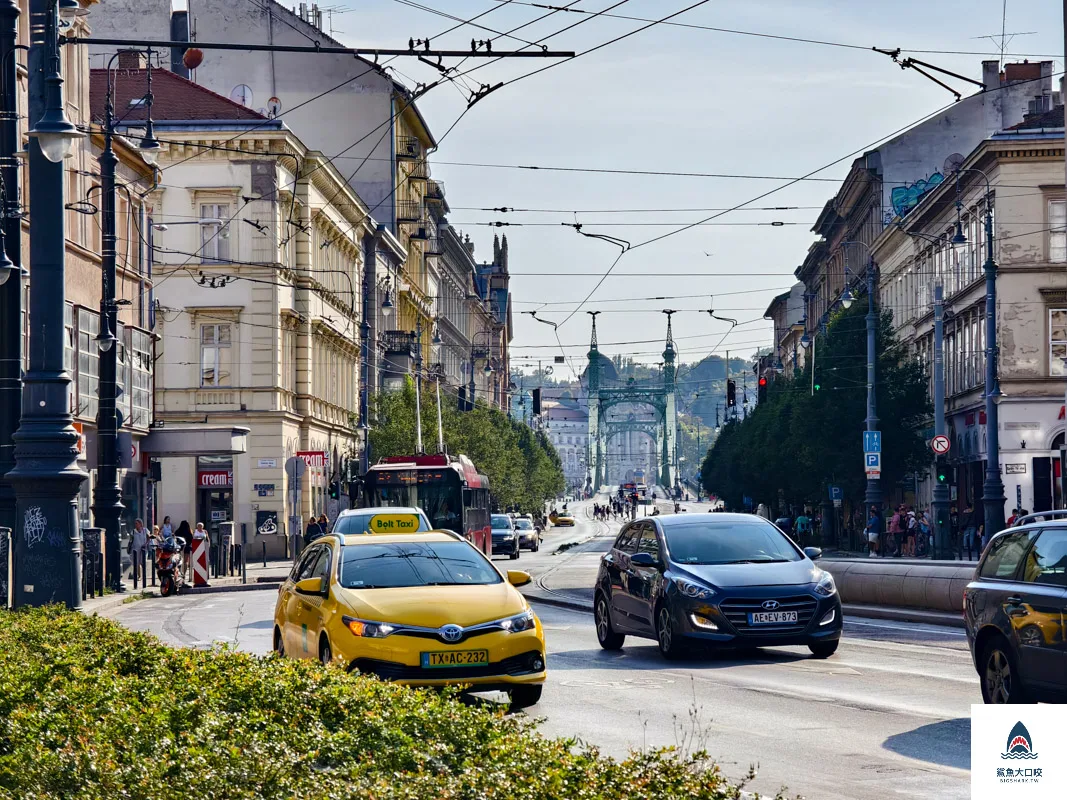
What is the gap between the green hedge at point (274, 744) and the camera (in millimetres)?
5801

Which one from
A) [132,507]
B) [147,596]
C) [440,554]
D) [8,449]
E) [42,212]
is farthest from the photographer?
[132,507]

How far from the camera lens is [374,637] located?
12406 millimetres

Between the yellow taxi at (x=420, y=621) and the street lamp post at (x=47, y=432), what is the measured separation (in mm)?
4505

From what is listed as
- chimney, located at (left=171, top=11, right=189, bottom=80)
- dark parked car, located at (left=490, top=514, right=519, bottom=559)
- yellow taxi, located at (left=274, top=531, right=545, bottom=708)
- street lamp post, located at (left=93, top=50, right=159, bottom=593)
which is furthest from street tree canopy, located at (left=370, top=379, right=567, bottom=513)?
yellow taxi, located at (left=274, top=531, right=545, bottom=708)

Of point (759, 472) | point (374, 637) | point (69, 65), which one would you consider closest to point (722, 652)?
point (374, 637)

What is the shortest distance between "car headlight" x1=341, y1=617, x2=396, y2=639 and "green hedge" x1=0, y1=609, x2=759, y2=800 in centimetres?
225

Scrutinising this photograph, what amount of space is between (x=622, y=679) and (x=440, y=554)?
84.7 inches

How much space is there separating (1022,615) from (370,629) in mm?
4682

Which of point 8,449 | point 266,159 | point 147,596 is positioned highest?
point 266,159

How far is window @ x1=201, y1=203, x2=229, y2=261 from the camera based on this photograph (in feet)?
190

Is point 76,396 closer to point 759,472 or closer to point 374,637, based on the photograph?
point 374,637

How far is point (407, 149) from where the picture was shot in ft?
273

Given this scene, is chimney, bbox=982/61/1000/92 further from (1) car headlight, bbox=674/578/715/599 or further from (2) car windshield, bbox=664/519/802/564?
(1) car headlight, bbox=674/578/715/599

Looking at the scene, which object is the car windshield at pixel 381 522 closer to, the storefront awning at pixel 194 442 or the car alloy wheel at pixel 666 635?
the car alloy wheel at pixel 666 635
